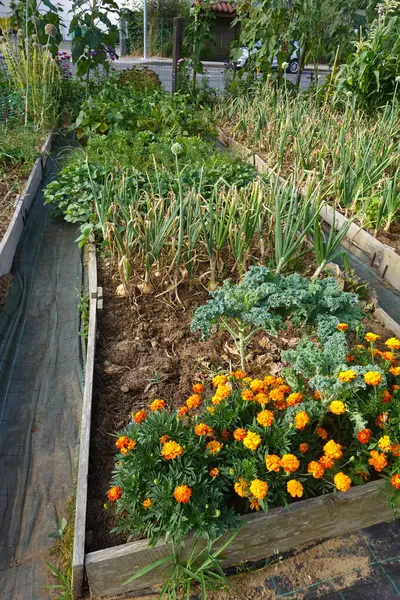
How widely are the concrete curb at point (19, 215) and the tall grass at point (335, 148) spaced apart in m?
2.08

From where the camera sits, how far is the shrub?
56.5 inches

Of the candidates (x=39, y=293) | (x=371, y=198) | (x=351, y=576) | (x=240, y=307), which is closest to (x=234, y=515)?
(x=351, y=576)

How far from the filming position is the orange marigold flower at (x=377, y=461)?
154cm

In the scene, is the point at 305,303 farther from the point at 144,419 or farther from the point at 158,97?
the point at 158,97

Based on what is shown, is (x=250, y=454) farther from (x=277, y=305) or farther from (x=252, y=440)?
(x=277, y=305)

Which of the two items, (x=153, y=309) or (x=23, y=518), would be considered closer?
(x=23, y=518)

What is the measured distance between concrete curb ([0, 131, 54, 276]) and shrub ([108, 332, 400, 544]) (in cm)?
200

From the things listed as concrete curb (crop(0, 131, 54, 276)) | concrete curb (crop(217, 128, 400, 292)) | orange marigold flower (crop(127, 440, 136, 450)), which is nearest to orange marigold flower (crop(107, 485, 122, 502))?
orange marigold flower (crop(127, 440, 136, 450))

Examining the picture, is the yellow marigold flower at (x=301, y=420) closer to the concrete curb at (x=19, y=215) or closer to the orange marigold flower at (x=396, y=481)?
the orange marigold flower at (x=396, y=481)

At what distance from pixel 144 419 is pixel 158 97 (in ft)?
18.2

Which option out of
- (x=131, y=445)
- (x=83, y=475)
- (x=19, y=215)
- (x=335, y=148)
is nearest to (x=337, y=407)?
(x=131, y=445)

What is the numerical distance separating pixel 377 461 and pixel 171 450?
724mm

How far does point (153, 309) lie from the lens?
8.93ft

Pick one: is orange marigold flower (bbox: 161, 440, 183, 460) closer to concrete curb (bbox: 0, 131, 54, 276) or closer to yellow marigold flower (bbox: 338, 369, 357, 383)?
yellow marigold flower (bbox: 338, 369, 357, 383)
